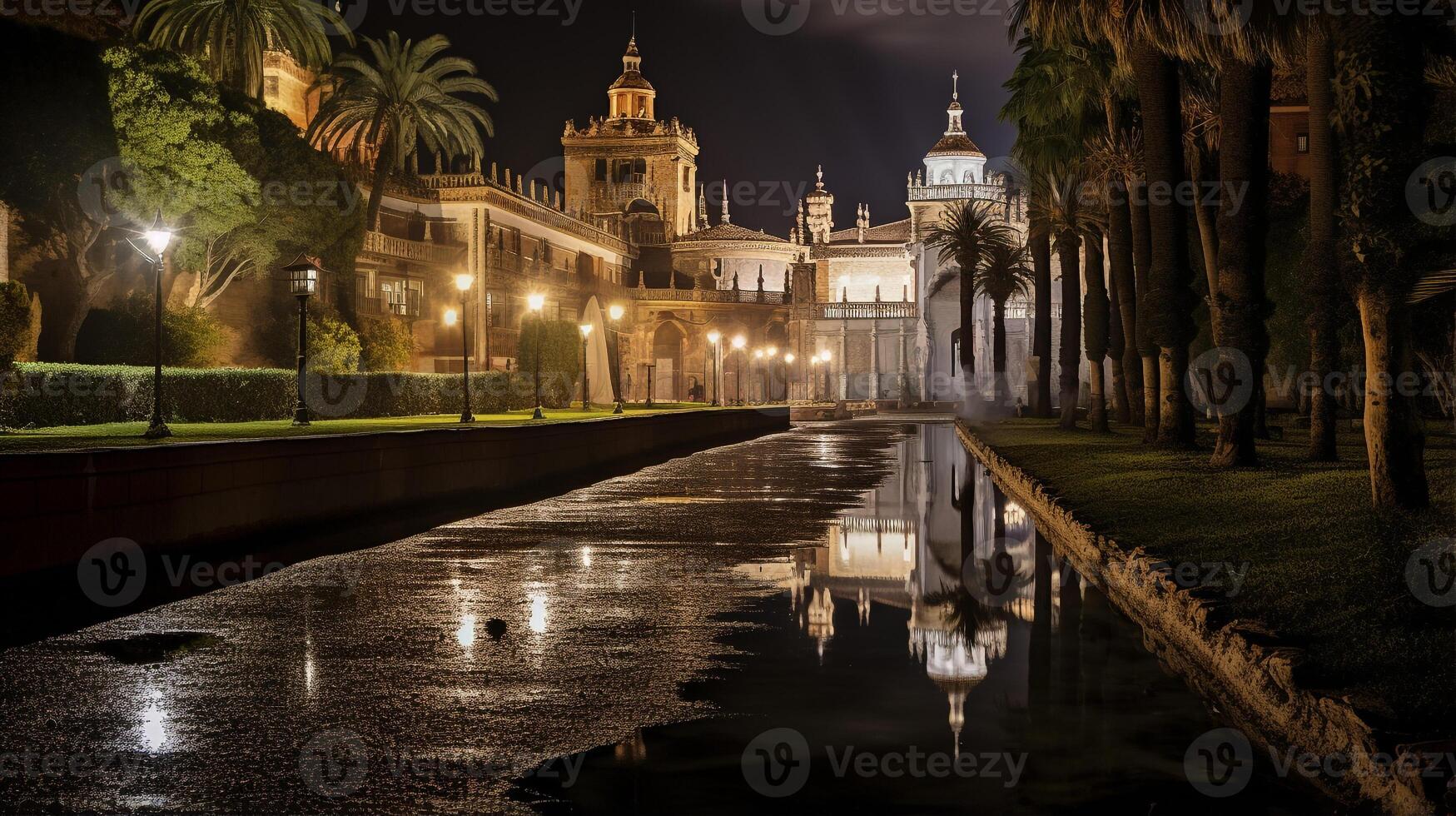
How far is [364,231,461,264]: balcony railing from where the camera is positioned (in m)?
54.8

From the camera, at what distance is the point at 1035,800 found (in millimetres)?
5445

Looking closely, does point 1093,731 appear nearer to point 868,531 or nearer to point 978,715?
point 978,715

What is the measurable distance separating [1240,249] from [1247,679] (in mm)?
14065

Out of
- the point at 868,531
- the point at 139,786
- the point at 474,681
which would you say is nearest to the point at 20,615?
the point at 474,681

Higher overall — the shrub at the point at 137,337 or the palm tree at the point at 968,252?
the palm tree at the point at 968,252

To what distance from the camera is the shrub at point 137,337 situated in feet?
123

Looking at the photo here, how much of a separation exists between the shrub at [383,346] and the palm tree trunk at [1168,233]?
96.2ft

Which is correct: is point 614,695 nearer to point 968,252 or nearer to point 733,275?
point 968,252

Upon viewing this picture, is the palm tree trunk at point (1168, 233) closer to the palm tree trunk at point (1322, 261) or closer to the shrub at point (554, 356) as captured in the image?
the palm tree trunk at point (1322, 261)

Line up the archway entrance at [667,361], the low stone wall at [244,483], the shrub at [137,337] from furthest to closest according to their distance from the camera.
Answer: the archway entrance at [667,361]
the shrub at [137,337]
the low stone wall at [244,483]

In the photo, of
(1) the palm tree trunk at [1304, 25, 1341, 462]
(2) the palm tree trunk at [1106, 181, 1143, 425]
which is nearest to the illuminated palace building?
(2) the palm tree trunk at [1106, 181, 1143, 425]

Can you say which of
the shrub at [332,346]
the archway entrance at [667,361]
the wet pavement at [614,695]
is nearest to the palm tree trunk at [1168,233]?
the wet pavement at [614,695]

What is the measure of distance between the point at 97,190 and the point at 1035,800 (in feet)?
114

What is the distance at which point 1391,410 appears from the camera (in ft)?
41.3
